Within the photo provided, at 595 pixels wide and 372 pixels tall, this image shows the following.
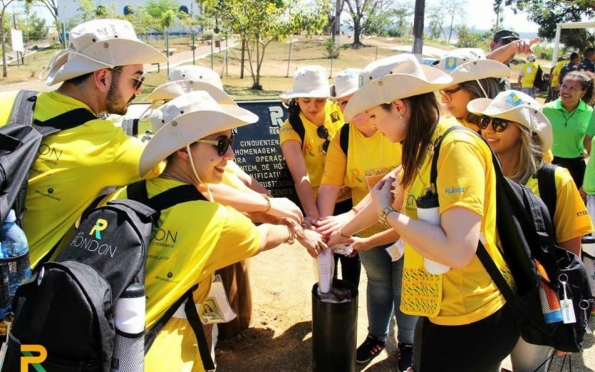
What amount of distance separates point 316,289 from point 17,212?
1.87 metres

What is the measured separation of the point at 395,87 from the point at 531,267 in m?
0.98

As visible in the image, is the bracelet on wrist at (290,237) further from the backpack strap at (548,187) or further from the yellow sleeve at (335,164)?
the backpack strap at (548,187)

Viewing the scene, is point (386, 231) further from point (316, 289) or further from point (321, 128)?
point (321, 128)

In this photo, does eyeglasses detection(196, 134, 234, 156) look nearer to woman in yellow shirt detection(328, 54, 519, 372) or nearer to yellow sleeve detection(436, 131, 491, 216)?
woman in yellow shirt detection(328, 54, 519, 372)

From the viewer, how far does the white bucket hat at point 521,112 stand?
2.61m

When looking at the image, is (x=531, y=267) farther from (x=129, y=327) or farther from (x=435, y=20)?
(x=435, y=20)

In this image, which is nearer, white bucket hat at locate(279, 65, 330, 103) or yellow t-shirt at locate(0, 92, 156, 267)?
yellow t-shirt at locate(0, 92, 156, 267)

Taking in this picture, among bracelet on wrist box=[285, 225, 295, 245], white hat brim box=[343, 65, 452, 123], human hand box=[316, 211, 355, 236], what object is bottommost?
human hand box=[316, 211, 355, 236]

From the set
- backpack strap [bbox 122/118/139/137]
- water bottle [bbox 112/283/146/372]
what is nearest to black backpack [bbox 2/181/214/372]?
water bottle [bbox 112/283/146/372]

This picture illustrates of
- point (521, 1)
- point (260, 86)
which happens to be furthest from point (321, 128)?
point (521, 1)

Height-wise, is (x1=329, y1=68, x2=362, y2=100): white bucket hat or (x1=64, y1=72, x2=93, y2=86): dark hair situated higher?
(x1=64, y1=72, x2=93, y2=86): dark hair

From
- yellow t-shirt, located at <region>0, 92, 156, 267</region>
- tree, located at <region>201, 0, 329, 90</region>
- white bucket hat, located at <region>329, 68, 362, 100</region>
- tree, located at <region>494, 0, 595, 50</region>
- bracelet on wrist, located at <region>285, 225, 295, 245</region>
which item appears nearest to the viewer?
yellow t-shirt, located at <region>0, 92, 156, 267</region>

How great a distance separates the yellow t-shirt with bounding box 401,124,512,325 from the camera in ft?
6.19

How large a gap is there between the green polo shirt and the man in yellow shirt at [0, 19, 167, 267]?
16.0 feet
